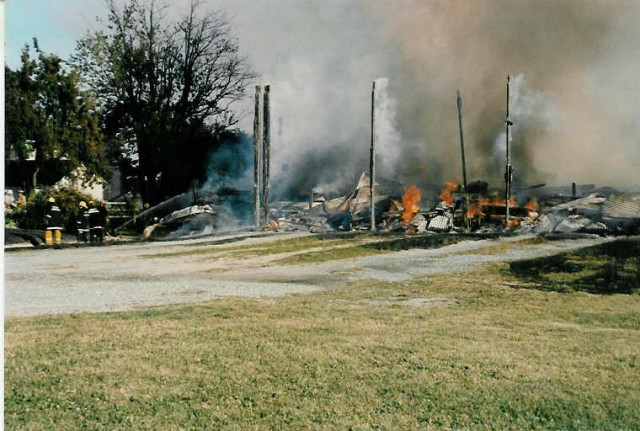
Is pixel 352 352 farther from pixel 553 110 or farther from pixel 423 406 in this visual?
pixel 553 110

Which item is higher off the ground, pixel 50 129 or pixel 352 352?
pixel 50 129

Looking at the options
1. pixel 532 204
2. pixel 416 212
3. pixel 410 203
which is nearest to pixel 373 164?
pixel 410 203

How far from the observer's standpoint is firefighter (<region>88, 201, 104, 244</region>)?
5.57 m

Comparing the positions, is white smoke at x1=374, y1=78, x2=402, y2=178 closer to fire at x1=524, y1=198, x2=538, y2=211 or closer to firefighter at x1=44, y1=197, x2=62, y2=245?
fire at x1=524, y1=198, x2=538, y2=211

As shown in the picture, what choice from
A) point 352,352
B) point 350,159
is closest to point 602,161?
point 350,159

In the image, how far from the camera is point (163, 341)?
3.97 metres

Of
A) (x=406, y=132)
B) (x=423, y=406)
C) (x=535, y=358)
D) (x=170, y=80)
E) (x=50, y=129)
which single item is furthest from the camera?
(x=406, y=132)

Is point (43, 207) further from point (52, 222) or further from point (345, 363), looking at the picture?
point (345, 363)

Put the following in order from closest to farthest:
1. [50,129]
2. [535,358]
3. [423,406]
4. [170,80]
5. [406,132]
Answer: [423,406] < [535,358] < [50,129] < [170,80] < [406,132]

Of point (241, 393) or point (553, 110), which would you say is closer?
point (241, 393)

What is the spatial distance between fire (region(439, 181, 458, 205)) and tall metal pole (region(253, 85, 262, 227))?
71.9 inches

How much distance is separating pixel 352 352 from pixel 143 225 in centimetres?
247

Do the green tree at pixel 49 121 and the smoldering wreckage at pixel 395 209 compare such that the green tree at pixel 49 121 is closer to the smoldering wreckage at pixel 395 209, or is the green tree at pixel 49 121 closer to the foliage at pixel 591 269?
the smoldering wreckage at pixel 395 209

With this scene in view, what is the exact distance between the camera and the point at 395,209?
21.1 ft
